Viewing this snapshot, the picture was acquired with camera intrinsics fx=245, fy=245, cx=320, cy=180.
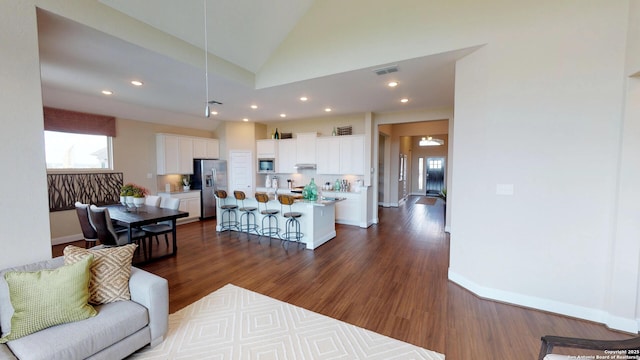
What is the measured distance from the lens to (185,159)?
6812 mm

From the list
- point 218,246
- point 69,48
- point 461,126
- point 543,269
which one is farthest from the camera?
point 218,246

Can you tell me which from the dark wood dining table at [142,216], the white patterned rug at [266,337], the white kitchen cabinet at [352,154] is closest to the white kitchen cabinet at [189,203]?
the dark wood dining table at [142,216]

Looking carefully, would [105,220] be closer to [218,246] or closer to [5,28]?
[218,246]

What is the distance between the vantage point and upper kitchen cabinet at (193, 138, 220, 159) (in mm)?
7066

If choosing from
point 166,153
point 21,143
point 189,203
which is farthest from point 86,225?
point 166,153

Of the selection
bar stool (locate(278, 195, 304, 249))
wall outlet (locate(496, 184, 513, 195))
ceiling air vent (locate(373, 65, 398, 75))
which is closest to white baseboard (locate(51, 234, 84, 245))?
bar stool (locate(278, 195, 304, 249))

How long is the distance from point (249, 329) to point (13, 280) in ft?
5.74

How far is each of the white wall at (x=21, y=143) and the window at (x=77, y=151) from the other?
393 centimetres

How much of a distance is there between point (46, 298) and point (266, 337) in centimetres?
163

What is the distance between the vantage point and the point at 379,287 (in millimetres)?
3156

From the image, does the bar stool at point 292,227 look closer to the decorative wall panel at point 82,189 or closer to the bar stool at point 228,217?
the bar stool at point 228,217

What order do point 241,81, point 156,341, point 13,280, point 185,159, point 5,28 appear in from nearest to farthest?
1. point 13,280
2. point 5,28
3. point 156,341
4. point 241,81
5. point 185,159

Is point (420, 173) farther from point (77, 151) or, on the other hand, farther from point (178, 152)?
point (77, 151)

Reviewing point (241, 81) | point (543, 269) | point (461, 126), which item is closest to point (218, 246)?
point (241, 81)
